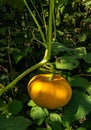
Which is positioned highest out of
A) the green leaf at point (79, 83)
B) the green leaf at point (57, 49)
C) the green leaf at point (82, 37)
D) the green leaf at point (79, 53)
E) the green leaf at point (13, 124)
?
the green leaf at point (57, 49)

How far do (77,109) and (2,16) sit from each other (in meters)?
1.34

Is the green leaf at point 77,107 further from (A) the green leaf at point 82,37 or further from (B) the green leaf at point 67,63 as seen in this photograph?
(A) the green leaf at point 82,37

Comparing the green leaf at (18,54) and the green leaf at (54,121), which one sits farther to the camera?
the green leaf at (18,54)

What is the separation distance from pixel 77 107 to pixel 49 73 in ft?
0.80

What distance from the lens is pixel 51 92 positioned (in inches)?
62.5

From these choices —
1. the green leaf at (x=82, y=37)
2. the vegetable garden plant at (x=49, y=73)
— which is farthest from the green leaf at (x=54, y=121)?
the green leaf at (x=82, y=37)

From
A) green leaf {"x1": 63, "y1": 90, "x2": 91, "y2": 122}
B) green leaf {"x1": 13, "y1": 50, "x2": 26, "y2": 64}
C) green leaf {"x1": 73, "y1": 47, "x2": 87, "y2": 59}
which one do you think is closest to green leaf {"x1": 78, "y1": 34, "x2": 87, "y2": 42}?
green leaf {"x1": 13, "y1": 50, "x2": 26, "y2": 64}

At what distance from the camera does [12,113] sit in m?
1.84

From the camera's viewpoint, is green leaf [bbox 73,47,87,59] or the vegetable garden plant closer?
the vegetable garden plant

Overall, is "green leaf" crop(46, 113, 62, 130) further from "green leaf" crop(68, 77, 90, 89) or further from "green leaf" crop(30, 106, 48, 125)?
"green leaf" crop(68, 77, 90, 89)

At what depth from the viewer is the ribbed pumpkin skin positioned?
1593mm

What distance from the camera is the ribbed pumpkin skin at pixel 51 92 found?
1593 millimetres

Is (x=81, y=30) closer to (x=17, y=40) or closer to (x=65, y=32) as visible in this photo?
(x=65, y=32)

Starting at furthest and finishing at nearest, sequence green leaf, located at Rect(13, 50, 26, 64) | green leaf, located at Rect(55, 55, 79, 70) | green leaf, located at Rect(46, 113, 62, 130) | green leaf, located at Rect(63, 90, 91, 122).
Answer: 1. green leaf, located at Rect(13, 50, 26, 64)
2. green leaf, located at Rect(46, 113, 62, 130)
3. green leaf, located at Rect(55, 55, 79, 70)
4. green leaf, located at Rect(63, 90, 91, 122)
